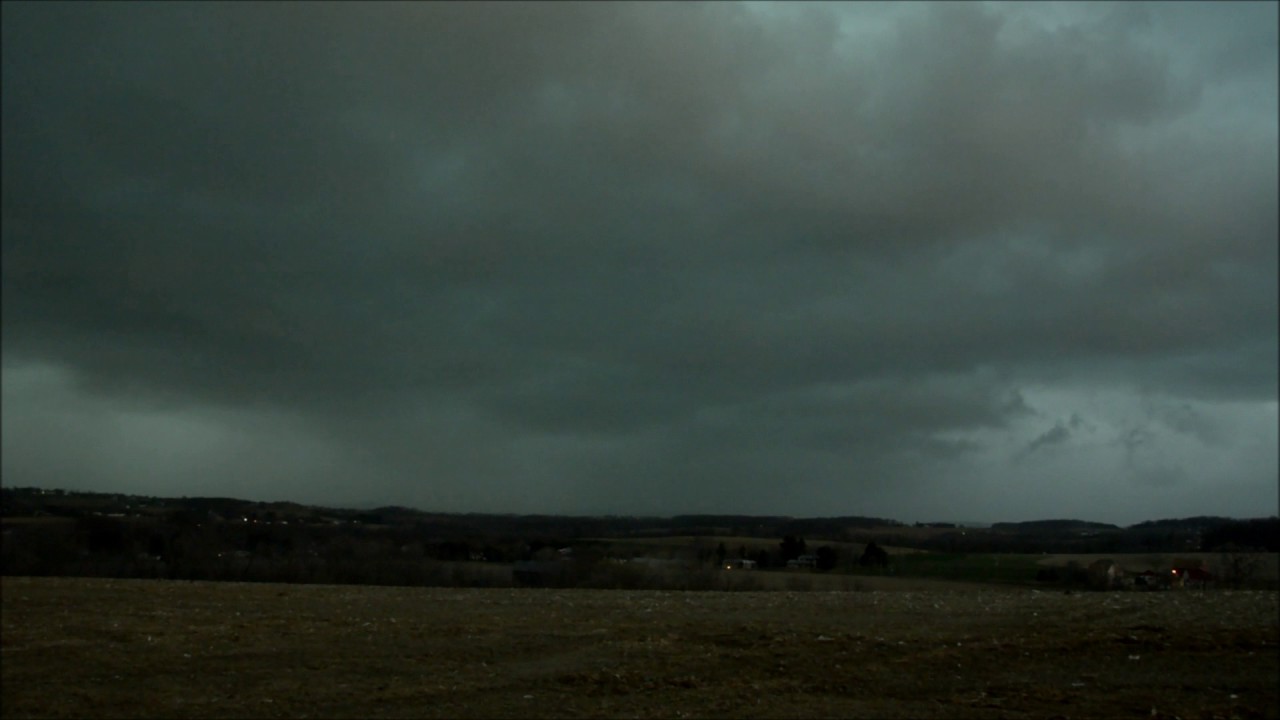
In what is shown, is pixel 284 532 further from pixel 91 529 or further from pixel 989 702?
pixel 989 702

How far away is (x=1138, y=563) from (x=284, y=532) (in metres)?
24.5

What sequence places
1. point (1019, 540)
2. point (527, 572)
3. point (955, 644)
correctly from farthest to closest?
point (527, 572) → point (1019, 540) → point (955, 644)

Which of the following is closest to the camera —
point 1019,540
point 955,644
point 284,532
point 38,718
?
point 38,718

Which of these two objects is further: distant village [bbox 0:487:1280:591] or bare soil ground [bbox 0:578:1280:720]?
distant village [bbox 0:487:1280:591]

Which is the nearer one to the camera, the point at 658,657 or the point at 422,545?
the point at 658,657

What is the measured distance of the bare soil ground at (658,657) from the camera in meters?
12.9

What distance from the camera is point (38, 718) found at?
483 inches

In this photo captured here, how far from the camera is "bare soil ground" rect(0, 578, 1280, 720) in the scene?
1289 centimetres

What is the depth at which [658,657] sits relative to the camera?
1608 centimetres

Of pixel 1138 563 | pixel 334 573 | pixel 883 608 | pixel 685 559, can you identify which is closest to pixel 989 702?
pixel 1138 563

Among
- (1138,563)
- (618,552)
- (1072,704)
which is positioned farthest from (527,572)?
(1072,704)

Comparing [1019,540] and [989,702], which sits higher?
[1019,540]

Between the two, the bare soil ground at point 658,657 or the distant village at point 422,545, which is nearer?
the bare soil ground at point 658,657

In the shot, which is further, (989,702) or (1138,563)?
(1138,563)
